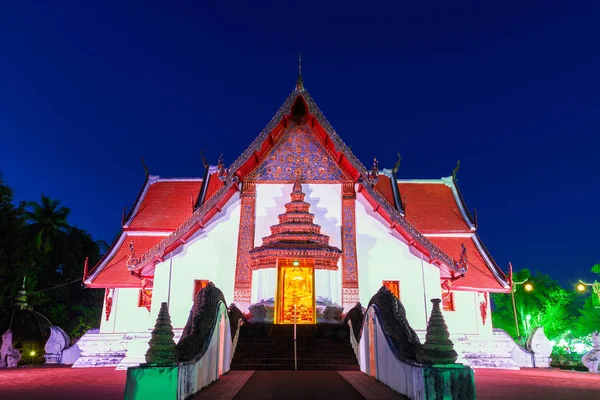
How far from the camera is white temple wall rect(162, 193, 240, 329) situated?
513 inches

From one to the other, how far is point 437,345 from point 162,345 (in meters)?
2.78

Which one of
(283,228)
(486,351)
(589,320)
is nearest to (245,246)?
(283,228)

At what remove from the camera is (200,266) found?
1336cm

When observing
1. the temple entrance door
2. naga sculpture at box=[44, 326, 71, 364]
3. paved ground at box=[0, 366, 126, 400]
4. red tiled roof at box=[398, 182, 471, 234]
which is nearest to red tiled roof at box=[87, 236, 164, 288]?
naga sculpture at box=[44, 326, 71, 364]

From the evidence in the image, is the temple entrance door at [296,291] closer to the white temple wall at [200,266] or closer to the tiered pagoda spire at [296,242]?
the tiered pagoda spire at [296,242]

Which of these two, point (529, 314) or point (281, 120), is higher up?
point (281, 120)

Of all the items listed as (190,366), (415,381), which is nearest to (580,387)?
(415,381)

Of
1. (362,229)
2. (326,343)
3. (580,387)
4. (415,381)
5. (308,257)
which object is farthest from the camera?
(362,229)

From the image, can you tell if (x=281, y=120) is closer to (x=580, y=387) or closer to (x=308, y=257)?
(x=308, y=257)

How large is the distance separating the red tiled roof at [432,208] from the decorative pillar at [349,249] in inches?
122

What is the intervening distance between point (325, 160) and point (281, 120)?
1.72 meters

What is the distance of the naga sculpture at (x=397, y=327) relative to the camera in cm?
570

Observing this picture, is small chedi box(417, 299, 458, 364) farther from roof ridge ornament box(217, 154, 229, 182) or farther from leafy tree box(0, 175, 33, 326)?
leafy tree box(0, 175, 33, 326)

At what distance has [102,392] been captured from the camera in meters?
6.66
